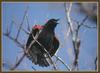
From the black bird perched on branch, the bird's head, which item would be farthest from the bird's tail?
the bird's head

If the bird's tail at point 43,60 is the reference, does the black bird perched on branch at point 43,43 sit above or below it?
above

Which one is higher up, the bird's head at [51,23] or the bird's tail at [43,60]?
the bird's head at [51,23]

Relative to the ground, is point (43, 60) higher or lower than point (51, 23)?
lower

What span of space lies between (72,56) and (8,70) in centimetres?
56

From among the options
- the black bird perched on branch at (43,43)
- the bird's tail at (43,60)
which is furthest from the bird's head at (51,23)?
the bird's tail at (43,60)

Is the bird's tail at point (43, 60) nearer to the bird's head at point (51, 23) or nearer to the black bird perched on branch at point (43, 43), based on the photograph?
the black bird perched on branch at point (43, 43)

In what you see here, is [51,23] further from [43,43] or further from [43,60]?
[43,60]

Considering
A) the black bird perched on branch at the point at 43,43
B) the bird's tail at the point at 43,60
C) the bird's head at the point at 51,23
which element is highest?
the bird's head at the point at 51,23

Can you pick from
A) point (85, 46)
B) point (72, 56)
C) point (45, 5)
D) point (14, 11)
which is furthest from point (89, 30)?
point (14, 11)

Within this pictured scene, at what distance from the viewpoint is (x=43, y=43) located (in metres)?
1.77

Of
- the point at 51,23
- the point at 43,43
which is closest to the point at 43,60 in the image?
the point at 43,43

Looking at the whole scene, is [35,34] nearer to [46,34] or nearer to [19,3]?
[46,34]

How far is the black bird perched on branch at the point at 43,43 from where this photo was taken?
1745mm

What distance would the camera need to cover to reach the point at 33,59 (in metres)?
1.80
